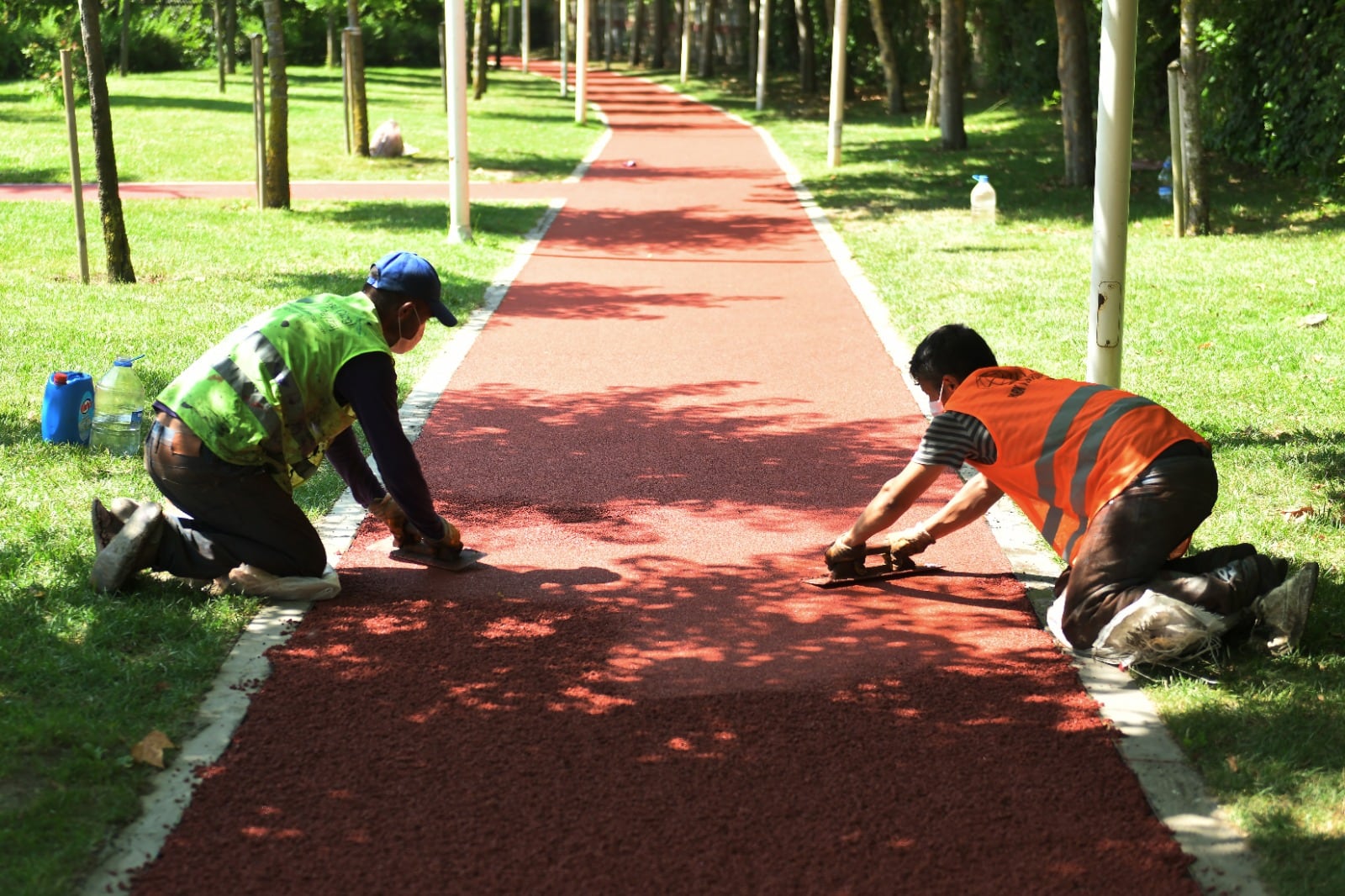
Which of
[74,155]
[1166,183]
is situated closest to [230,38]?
[1166,183]

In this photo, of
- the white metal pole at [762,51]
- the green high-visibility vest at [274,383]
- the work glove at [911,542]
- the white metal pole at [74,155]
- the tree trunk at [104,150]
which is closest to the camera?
the green high-visibility vest at [274,383]

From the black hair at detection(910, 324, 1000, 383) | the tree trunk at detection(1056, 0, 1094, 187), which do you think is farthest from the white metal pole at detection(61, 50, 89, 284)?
the tree trunk at detection(1056, 0, 1094, 187)

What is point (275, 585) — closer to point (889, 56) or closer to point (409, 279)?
point (409, 279)

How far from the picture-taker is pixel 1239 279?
Result: 1305cm

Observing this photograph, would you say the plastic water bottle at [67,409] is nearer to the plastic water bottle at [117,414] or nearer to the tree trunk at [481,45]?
the plastic water bottle at [117,414]

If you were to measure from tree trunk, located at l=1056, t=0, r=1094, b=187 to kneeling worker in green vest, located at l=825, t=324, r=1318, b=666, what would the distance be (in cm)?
1547

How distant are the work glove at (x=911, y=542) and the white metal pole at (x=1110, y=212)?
1990 millimetres

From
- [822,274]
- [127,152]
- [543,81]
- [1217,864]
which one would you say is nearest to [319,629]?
[1217,864]

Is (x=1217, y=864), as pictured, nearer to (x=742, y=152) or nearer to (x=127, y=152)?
(x=127, y=152)

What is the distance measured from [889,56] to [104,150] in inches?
1037

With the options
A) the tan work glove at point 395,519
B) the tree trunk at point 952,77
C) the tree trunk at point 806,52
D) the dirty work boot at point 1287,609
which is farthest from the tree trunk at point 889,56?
the dirty work boot at point 1287,609

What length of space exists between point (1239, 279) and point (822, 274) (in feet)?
12.8

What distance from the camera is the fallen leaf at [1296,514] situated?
669 centimetres

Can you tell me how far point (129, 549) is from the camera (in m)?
5.57
